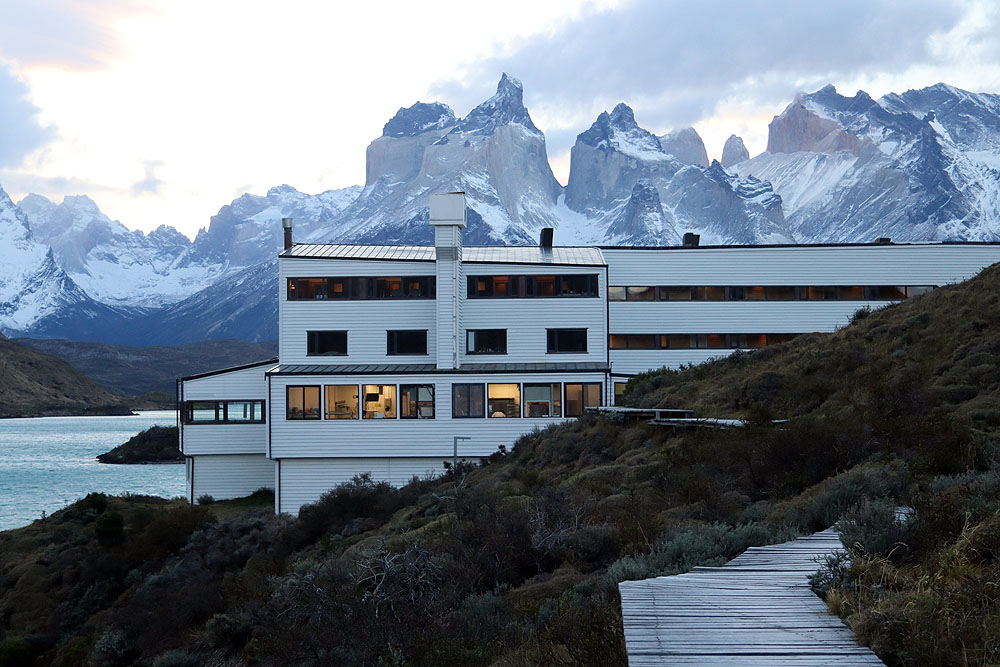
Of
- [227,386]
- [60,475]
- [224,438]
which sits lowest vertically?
[60,475]

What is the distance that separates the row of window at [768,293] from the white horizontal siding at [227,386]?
17359 millimetres

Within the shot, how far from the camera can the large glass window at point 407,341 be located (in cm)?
4381

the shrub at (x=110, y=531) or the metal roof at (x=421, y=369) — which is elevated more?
the metal roof at (x=421, y=369)

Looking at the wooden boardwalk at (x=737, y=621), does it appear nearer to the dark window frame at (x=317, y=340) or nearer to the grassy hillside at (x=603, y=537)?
the grassy hillside at (x=603, y=537)

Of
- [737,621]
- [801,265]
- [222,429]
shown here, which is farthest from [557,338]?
[737,621]

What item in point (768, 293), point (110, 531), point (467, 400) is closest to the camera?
point (110, 531)

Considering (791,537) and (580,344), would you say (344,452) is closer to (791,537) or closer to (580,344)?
(580,344)

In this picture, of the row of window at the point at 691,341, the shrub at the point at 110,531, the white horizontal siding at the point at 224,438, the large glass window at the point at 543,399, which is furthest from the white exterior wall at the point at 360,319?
the shrub at the point at 110,531

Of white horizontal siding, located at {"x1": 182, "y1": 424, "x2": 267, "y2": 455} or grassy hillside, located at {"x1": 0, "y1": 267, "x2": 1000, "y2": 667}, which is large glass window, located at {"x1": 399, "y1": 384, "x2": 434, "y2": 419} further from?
white horizontal siding, located at {"x1": 182, "y1": 424, "x2": 267, "y2": 455}

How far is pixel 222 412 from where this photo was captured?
149ft

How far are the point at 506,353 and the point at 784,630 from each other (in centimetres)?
3723

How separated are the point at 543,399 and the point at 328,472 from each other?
9617mm

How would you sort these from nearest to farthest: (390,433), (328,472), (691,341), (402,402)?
(390,433)
(328,472)
(402,402)
(691,341)

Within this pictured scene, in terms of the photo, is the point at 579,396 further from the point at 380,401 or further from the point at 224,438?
the point at 224,438
